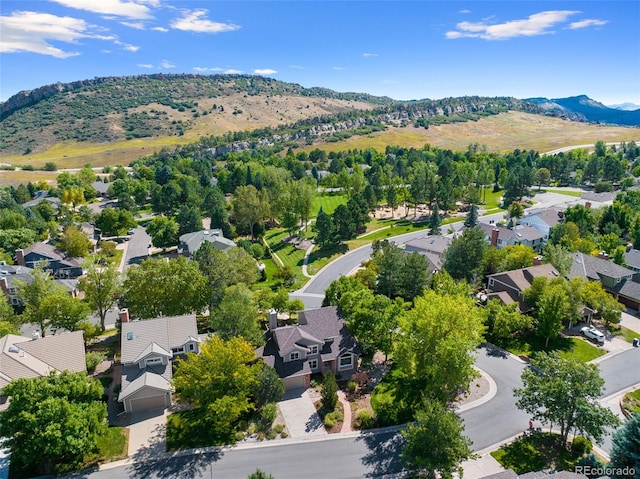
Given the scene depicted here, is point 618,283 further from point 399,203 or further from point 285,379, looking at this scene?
point 399,203

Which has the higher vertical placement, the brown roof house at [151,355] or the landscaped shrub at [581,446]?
the brown roof house at [151,355]

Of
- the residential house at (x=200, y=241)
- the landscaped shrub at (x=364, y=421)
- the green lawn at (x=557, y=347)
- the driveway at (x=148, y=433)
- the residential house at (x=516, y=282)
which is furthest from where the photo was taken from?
the residential house at (x=200, y=241)

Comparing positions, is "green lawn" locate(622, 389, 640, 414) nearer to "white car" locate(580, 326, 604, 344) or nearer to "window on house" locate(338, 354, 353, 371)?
"white car" locate(580, 326, 604, 344)

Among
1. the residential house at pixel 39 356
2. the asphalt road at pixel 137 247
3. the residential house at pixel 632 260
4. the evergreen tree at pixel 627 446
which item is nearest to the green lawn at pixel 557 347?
the evergreen tree at pixel 627 446

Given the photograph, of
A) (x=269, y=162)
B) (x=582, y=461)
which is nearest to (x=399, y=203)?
(x=269, y=162)

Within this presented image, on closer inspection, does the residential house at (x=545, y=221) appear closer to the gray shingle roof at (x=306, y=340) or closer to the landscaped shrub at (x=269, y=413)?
the gray shingle roof at (x=306, y=340)

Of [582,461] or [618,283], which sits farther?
[618,283]
